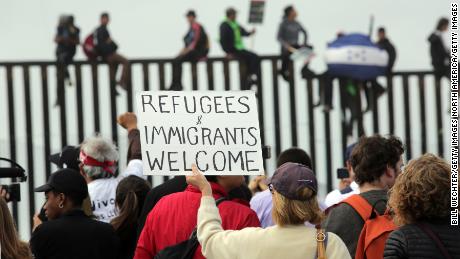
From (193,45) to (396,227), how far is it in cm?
898

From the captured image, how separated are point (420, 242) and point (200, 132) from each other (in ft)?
3.60

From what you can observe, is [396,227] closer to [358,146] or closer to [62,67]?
[358,146]

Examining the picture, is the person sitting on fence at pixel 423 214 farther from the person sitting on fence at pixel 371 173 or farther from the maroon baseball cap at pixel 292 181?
the person sitting on fence at pixel 371 173

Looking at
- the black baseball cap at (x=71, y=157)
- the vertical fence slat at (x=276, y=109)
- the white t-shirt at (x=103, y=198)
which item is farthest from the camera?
the vertical fence slat at (x=276, y=109)

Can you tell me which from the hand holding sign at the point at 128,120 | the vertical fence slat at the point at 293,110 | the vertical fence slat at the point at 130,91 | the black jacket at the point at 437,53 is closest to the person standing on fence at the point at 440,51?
the black jacket at the point at 437,53

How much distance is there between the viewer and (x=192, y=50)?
13.8 metres

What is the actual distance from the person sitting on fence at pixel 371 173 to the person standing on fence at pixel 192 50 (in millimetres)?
7934

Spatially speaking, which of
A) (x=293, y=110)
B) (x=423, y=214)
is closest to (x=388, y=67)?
(x=293, y=110)

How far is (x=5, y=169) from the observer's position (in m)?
6.07

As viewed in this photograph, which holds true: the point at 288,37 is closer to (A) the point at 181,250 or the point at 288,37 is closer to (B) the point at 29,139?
(B) the point at 29,139

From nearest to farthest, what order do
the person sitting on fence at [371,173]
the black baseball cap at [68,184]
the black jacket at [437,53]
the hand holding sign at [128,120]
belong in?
A: 1. the person sitting on fence at [371,173]
2. the black baseball cap at [68,184]
3. the hand holding sign at [128,120]
4. the black jacket at [437,53]

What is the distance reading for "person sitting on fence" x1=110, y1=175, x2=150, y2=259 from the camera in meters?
6.48

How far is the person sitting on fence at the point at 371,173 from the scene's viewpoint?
5375 millimetres

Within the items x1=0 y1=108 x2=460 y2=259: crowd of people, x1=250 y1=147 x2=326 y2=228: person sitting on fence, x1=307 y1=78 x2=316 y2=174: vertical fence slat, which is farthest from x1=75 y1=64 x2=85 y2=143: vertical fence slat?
x1=250 y1=147 x2=326 y2=228: person sitting on fence
